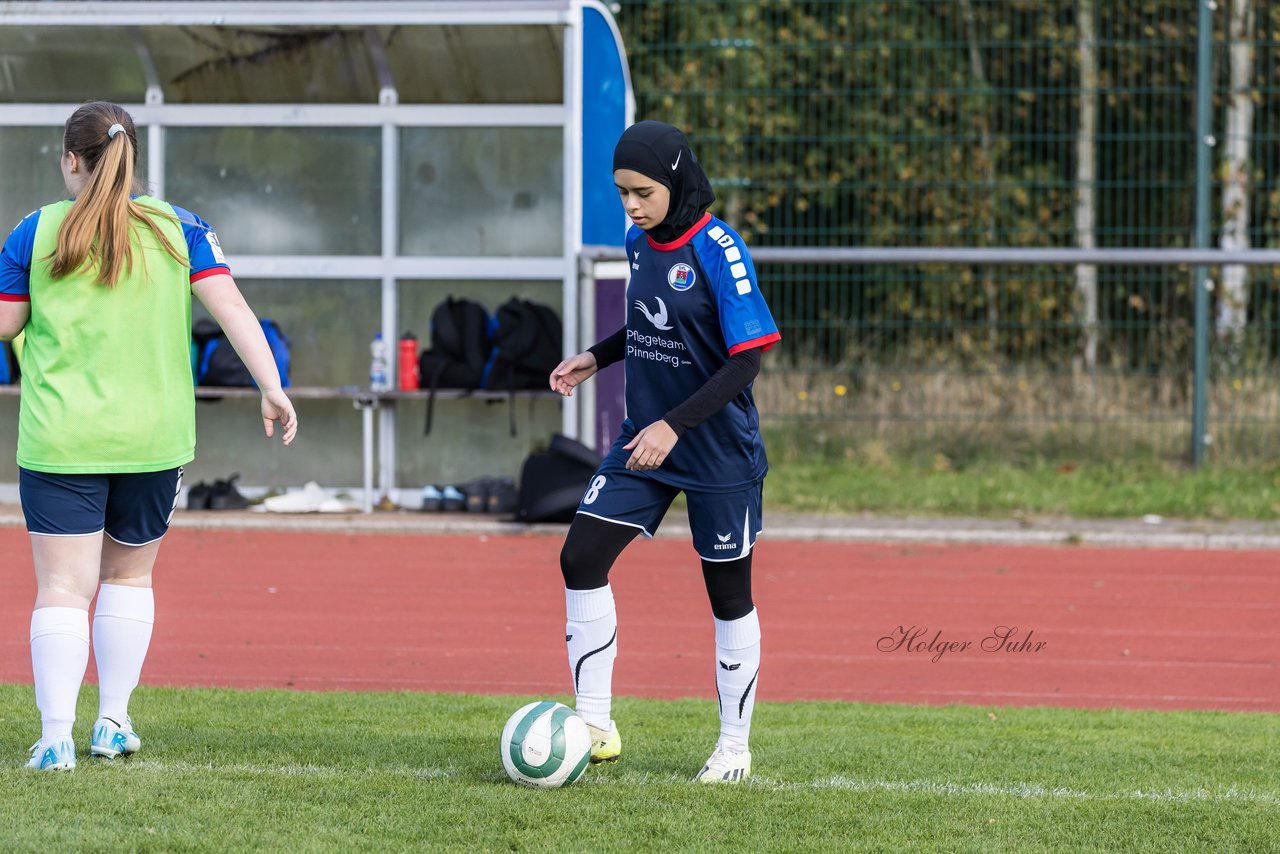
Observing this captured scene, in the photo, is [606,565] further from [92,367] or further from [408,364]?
[408,364]

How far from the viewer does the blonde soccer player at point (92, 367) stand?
4480 mm

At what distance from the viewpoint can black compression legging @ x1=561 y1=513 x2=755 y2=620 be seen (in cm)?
479

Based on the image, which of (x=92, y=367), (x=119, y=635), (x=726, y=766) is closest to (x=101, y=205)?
(x=92, y=367)

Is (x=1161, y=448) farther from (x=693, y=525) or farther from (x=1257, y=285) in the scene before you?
(x=693, y=525)

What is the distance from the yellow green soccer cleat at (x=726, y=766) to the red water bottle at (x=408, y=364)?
24.6 ft

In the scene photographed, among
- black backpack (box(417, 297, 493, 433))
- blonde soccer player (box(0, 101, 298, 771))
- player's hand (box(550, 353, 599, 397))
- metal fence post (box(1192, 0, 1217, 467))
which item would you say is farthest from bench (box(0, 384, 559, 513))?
blonde soccer player (box(0, 101, 298, 771))

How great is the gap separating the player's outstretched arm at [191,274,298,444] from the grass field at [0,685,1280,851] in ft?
3.31

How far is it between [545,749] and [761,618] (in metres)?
3.75

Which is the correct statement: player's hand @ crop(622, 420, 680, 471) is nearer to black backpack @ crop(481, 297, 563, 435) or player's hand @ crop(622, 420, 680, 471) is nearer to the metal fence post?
black backpack @ crop(481, 297, 563, 435)

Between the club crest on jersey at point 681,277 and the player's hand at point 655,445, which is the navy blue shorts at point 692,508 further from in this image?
the club crest on jersey at point 681,277

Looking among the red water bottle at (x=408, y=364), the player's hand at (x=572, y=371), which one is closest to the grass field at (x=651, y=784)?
the player's hand at (x=572, y=371)

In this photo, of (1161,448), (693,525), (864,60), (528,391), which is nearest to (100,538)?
(693,525)

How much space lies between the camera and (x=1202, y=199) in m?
12.9
